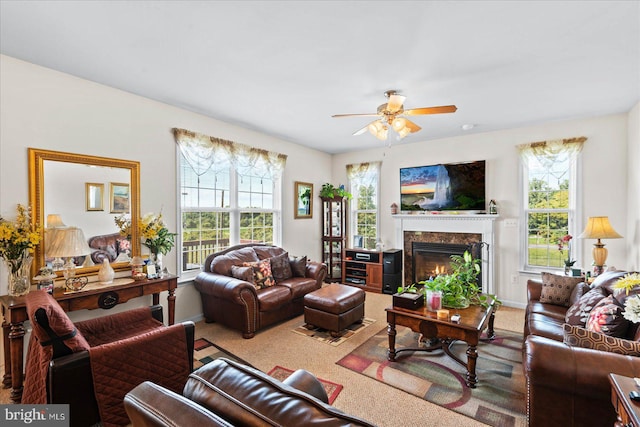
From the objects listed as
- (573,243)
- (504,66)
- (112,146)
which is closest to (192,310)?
(112,146)

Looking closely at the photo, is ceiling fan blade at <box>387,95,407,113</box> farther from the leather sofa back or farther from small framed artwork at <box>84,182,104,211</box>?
small framed artwork at <box>84,182,104,211</box>

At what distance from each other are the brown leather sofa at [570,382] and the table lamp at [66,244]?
11.0 feet

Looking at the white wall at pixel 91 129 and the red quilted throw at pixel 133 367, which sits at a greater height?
the white wall at pixel 91 129

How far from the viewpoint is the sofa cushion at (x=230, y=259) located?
147 inches

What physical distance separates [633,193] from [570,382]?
10.8 feet

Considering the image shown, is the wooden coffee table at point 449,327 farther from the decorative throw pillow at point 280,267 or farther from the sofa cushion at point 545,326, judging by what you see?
the decorative throw pillow at point 280,267

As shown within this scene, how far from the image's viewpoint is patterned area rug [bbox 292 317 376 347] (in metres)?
3.23

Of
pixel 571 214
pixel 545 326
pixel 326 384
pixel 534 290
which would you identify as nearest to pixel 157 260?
pixel 326 384

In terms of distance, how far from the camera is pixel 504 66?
8.35ft

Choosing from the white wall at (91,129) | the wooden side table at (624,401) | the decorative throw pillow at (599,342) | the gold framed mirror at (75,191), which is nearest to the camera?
the wooden side table at (624,401)

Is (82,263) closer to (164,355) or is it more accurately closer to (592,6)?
(164,355)

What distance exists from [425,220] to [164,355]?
14.3 feet

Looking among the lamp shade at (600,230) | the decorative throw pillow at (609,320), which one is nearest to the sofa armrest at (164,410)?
the decorative throw pillow at (609,320)

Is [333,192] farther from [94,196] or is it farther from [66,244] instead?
[66,244]
